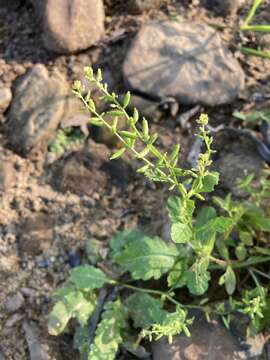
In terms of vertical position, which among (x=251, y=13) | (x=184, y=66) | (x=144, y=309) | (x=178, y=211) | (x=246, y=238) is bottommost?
(x=144, y=309)

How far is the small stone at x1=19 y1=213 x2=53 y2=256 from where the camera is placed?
2754 millimetres

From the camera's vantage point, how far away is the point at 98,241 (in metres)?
2.75

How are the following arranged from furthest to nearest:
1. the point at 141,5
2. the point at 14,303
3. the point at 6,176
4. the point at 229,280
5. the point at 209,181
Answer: the point at 141,5 → the point at 6,176 → the point at 14,303 → the point at 229,280 → the point at 209,181

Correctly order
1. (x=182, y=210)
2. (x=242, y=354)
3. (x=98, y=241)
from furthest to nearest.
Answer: (x=98, y=241)
(x=242, y=354)
(x=182, y=210)

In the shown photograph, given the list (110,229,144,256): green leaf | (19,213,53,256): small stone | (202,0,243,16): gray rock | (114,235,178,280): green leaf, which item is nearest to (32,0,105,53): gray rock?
(202,0,243,16): gray rock

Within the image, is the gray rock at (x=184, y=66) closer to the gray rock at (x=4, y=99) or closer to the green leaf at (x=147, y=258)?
the gray rock at (x=4, y=99)

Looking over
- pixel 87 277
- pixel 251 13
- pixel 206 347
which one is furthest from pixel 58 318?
pixel 251 13

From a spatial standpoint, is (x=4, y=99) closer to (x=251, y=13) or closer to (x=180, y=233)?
(x=251, y=13)

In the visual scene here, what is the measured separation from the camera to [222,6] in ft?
11.0

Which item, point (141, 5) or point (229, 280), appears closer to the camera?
point (229, 280)

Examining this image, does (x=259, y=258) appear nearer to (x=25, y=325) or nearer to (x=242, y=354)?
(x=242, y=354)

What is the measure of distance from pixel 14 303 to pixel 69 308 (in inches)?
11.1

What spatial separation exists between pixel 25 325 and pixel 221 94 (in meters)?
1.51

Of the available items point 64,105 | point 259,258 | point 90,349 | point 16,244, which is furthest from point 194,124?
point 90,349
